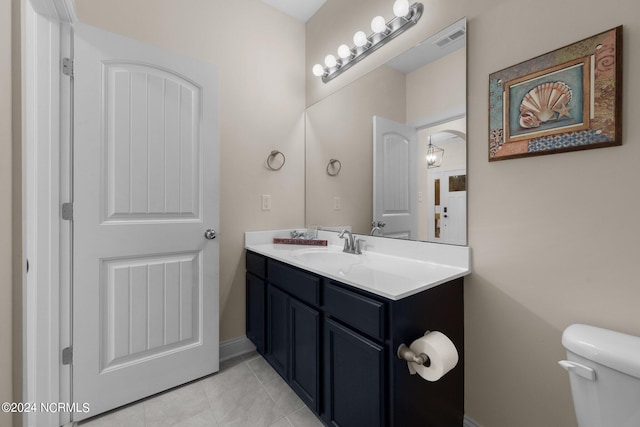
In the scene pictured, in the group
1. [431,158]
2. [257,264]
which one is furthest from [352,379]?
[431,158]

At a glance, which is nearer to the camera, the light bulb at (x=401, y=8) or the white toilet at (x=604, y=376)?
the white toilet at (x=604, y=376)

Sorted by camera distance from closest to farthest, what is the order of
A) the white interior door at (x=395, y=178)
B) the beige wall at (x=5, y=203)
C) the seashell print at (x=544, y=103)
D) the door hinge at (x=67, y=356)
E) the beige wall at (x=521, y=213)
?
the beige wall at (x=5, y=203) → the beige wall at (x=521, y=213) → the seashell print at (x=544, y=103) → the door hinge at (x=67, y=356) → the white interior door at (x=395, y=178)

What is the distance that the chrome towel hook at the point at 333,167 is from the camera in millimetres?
2104

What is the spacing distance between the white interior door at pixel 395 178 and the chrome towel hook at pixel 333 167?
37 cm

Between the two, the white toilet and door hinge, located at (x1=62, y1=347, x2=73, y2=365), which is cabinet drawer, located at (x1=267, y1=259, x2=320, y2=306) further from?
door hinge, located at (x1=62, y1=347, x2=73, y2=365)

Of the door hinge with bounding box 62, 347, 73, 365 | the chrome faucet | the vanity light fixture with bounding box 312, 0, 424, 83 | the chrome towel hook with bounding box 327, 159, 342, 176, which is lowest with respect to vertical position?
the door hinge with bounding box 62, 347, 73, 365

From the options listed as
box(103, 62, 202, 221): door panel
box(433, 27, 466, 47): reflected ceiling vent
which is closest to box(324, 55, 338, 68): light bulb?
box(433, 27, 466, 47): reflected ceiling vent

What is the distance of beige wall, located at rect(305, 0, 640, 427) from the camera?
896 mm

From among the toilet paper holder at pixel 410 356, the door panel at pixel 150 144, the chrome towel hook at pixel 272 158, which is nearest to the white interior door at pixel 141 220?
the door panel at pixel 150 144

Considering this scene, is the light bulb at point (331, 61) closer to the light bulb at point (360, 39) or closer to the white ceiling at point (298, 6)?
the light bulb at point (360, 39)

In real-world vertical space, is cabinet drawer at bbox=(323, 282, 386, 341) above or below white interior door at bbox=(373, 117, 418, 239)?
below

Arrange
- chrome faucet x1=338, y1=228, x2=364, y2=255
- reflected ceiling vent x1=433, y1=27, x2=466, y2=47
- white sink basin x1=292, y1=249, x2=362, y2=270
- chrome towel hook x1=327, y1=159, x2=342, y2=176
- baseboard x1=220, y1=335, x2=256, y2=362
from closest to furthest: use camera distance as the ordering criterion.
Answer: reflected ceiling vent x1=433, y1=27, x2=466, y2=47, white sink basin x1=292, y1=249, x2=362, y2=270, chrome faucet x1=338, y1=228, x2=364, y2=255, baseboard x1=220, y1=335, x2=256, y2=362, chrome towel hook x1=327, y1=159, x2=342, y2=176

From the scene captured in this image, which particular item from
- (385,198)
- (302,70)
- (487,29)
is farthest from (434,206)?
(302,70)

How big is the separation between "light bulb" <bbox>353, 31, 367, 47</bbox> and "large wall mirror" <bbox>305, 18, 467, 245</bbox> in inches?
7.8
